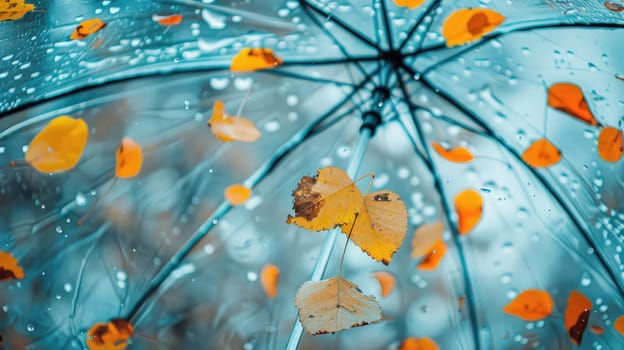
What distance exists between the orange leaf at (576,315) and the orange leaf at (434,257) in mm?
218

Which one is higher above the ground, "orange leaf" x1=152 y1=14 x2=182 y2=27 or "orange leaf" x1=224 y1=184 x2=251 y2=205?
"orange leaf" x1=152 y1=14 x2=182 y2=27

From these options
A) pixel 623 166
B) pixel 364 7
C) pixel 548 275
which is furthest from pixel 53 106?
pixel 623 166

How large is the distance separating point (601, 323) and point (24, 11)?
116cm

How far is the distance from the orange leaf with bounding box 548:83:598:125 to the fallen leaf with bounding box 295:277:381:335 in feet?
→ 1.42

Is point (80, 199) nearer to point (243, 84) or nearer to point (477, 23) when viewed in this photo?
point (243, 84)

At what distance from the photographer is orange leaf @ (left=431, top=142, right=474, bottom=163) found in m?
0.97

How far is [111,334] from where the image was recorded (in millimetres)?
979

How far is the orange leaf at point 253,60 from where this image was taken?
3.31 feet

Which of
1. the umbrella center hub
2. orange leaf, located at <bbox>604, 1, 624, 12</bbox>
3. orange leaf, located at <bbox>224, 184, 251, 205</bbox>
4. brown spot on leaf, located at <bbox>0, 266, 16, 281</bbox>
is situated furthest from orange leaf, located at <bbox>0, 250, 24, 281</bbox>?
orange leaf, located at <bbox>604, 1, 624, 12</bbox>

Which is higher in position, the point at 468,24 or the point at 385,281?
the point at 468,24

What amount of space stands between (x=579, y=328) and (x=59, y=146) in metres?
0.86

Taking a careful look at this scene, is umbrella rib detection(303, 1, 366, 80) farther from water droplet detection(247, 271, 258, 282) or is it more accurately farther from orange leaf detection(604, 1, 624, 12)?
orange leaf detection(604, 1, 624, 12)

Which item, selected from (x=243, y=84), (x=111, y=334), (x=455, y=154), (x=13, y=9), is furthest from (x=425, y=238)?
(x=13, y=9)

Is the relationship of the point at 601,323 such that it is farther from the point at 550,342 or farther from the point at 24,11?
the point at 24,11
